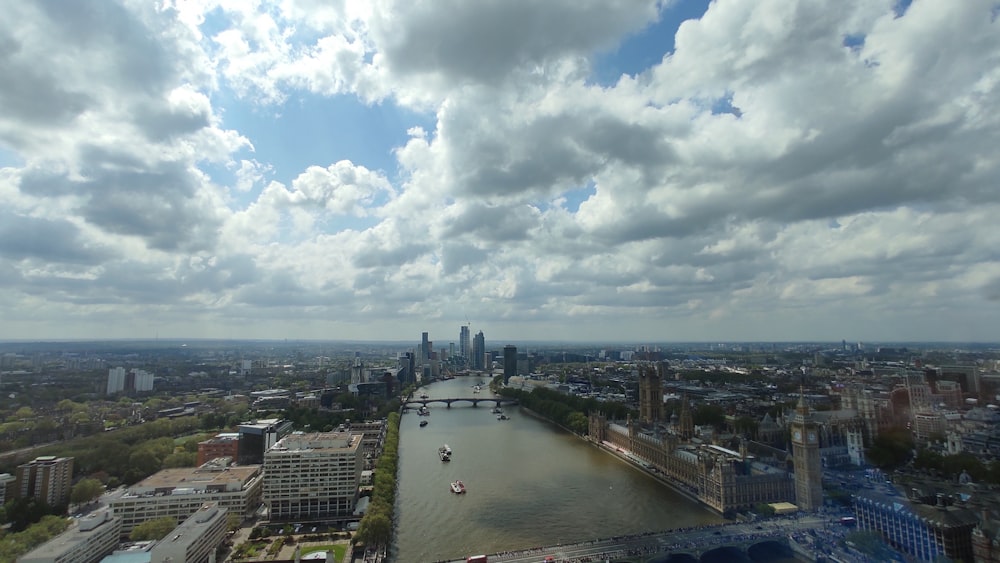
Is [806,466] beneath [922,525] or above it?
above

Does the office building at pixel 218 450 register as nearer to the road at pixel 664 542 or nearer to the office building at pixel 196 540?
the office building at pixel 196 540

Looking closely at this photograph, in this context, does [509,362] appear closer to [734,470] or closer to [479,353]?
[479,353]

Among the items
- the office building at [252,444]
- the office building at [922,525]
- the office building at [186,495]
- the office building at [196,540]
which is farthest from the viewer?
the office building at [252,444]

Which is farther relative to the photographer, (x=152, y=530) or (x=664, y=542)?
(x=152, y=530)

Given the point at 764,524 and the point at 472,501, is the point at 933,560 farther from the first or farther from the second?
the point at 472,501

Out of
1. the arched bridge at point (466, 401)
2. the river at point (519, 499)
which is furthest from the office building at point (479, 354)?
the river at point (519, 499)

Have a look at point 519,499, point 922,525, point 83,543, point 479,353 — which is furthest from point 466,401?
point 479,353

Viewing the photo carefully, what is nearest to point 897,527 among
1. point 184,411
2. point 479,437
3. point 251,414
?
point 479,437
